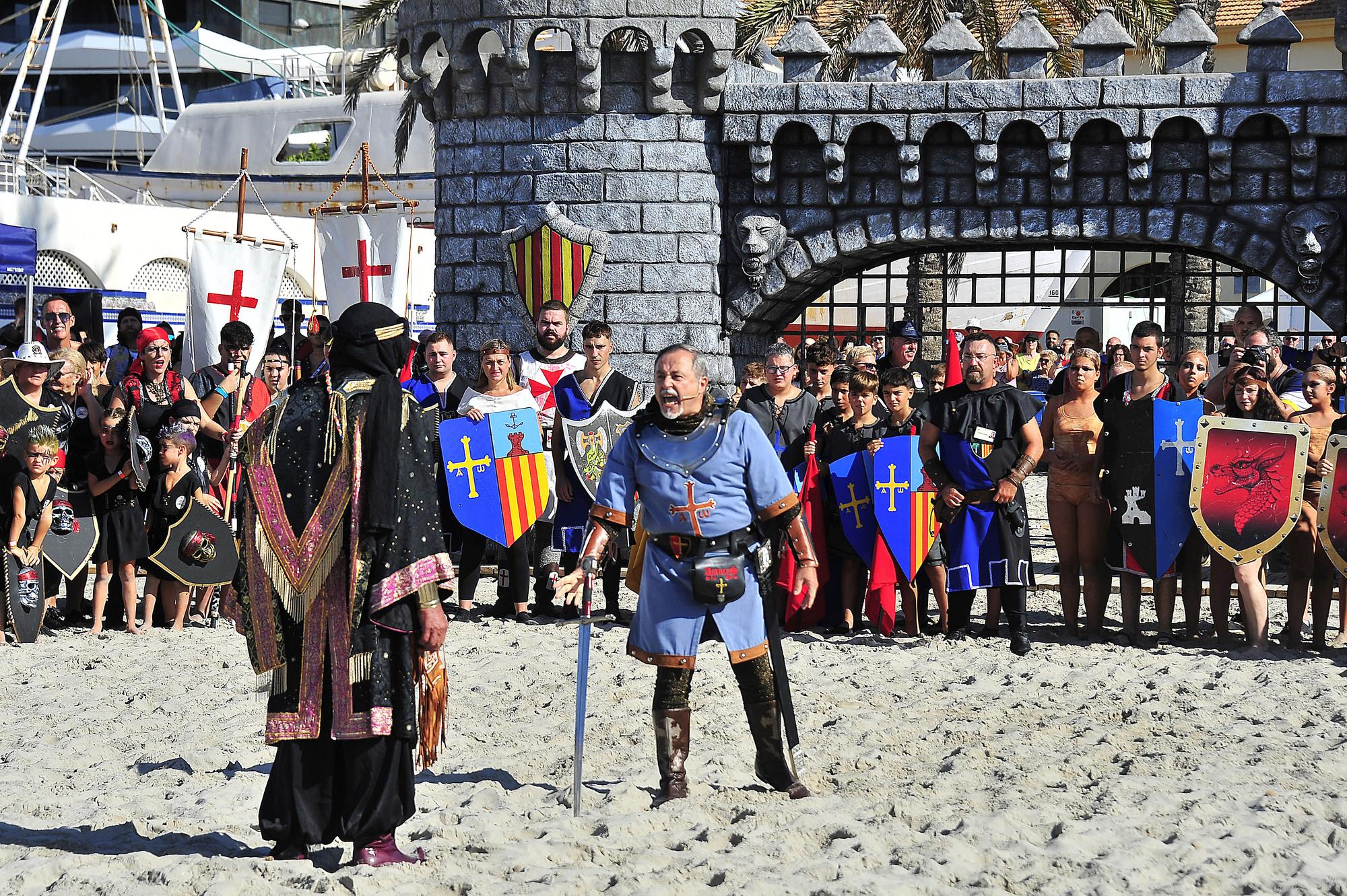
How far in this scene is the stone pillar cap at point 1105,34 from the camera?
39.2 ft

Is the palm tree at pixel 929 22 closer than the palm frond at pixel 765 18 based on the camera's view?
Yes

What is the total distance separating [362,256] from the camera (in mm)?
14375

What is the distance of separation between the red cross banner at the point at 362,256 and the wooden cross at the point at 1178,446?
8227 mm

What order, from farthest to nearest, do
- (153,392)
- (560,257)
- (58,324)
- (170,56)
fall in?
1. (170,56)
2. (560,257)
3. (58,324)
4. (153,392)

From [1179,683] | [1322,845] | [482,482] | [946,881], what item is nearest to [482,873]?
[946,881]

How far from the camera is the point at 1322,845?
4.58 m

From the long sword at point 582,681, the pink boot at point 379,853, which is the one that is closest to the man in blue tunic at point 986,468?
the long sword at point 582,681

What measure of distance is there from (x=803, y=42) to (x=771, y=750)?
822 centimetres

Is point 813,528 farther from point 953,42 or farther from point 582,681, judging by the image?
point 953,42

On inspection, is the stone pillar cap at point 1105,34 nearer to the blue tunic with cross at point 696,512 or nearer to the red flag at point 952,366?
the red flag at point 952,366

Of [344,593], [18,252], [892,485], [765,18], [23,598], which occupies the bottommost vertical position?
[23,598]

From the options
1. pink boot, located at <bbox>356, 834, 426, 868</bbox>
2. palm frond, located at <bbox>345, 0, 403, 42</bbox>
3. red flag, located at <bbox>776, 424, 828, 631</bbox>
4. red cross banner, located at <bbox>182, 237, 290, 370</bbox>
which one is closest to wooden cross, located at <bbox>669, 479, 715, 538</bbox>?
pink boot, located at <bbox>356, 834, 426, 868</bbox>

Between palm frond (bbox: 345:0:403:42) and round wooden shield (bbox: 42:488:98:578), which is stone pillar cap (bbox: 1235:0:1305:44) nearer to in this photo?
palm frond (bbox: 345:0:403:42)

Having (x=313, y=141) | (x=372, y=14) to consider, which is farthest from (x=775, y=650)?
(x=313, y=141)
